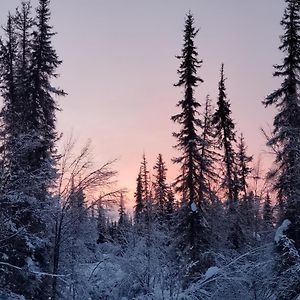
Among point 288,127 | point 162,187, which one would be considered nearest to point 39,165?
point 288,127

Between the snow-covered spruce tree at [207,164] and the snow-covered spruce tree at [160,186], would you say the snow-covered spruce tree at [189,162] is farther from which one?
the snow-covered spruce tree at [160,186]

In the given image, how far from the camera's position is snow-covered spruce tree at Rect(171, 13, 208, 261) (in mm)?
27438

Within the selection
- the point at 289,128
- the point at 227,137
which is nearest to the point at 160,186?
the point at 227,137

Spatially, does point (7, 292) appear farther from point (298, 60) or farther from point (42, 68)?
point (298, 60)

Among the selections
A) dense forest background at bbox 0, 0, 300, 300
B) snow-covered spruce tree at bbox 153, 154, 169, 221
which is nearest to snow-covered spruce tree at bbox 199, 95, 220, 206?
dense forest background at bbox 0, 0, 300, 300

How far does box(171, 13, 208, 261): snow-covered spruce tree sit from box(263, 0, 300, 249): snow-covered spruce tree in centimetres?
627

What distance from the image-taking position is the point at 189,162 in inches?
Answer: 1132

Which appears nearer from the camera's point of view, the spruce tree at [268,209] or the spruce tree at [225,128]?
the spruce tree at [268,209]

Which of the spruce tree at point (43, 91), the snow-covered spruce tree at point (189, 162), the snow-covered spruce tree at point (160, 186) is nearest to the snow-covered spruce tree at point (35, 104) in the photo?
the spruce tree at point (43, 91)

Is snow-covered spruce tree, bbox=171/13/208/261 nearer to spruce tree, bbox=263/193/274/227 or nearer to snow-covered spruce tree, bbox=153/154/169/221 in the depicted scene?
spruce tree, bbox=263/193/274/227

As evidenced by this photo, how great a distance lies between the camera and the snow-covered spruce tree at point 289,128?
61.4 ft

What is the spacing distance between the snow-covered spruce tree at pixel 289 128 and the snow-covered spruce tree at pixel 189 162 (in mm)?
6270

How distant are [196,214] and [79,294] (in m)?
8.92

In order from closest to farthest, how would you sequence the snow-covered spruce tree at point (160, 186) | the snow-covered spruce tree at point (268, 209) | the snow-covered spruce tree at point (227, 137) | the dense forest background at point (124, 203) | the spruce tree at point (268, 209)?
the dense forest background at point (124, 203), the spruce tree at point (268, 209), the snow-covered spruce tree at point (268, 209), the snow-covered spruce tree at point (227, 137), the snow-covered spruce tree at point (160, 186)
